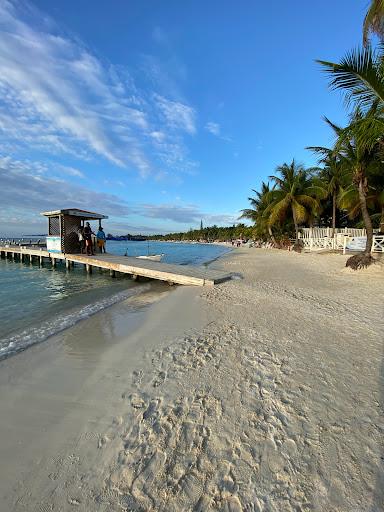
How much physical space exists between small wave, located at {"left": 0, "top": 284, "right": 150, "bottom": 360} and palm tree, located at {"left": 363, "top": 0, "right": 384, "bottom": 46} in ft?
33.7

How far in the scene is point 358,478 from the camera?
6.45ft

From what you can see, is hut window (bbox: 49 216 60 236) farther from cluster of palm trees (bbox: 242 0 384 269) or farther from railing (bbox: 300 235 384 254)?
railing (bbox: 300 235 384 254)

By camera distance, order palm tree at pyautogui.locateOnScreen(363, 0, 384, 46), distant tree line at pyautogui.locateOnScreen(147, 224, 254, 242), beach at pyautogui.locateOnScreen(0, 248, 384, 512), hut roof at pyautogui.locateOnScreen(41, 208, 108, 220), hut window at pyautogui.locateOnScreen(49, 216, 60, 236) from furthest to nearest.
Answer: distant tree line at pyautogui.locateOnScreen(147, 224, 254, 242) < hut window at pyautogui.locateOnScreen(49, 216, 60, 236) < hut roof at pyautogui.locateOnScreen(41, 208, 108, 220) < palm tree at pyautogui.locateOnScreen(363, 0, 384, 46) < beach at pyautogui.locateOnScreen(0, 248, 384, 512)

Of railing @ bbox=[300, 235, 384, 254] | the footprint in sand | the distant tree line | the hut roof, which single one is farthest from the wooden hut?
the distant tree line

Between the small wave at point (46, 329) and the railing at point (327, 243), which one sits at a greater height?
the railing at point (327, 243)

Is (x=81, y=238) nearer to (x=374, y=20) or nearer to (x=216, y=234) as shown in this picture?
(x=374, y=20)

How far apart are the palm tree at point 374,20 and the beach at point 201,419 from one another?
7477 millimetres

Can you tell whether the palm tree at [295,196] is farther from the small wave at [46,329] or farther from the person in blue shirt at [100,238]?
the small wave at [46,329]

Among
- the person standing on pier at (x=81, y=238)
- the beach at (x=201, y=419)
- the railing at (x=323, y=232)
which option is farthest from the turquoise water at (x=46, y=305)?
the railing at (x=323, y=232)

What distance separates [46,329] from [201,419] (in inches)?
193

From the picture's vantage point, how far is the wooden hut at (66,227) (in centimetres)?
1661

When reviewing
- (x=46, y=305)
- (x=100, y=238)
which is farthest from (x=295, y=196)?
(x=46, y=305)

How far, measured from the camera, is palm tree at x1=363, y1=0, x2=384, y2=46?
6.47 m

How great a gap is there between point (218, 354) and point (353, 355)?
6.48 feet
